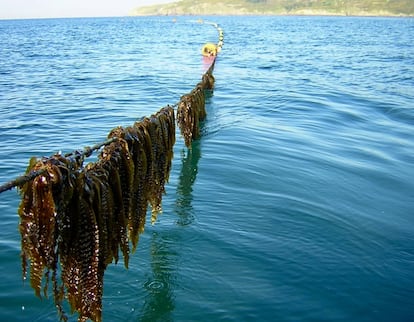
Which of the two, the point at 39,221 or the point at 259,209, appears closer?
the point at 39,221

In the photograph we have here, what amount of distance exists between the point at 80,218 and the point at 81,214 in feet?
0.13

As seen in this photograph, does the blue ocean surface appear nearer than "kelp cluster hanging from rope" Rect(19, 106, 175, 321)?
No

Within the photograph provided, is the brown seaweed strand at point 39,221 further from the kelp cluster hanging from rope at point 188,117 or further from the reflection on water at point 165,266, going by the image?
the kelp cluster hanging from rope at point 188,117

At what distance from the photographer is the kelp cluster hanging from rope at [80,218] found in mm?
3397

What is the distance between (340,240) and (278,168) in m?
3.72

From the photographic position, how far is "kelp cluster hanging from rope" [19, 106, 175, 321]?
3.40 m

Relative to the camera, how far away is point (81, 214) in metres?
3.66

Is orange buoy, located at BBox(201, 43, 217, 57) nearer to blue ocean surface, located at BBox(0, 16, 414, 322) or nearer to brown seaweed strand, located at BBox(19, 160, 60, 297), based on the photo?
blue ocean surface, located at BBox(0, 16, 414, 322)

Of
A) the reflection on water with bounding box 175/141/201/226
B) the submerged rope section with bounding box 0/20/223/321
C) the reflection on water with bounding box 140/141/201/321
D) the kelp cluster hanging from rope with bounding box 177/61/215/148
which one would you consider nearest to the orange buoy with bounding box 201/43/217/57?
the kelp cluster hanging from rope with bounding box 177/61/215/148

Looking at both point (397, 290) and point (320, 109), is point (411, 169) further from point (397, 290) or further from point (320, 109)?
point (320, 109)

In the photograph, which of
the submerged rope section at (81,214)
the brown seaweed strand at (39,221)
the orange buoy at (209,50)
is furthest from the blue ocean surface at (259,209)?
the orange buoy at (209,50)

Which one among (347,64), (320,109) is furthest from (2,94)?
(347,64)

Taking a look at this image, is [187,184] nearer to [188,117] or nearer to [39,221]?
[188,117]

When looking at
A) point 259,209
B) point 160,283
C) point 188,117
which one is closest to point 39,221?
point 160,283
